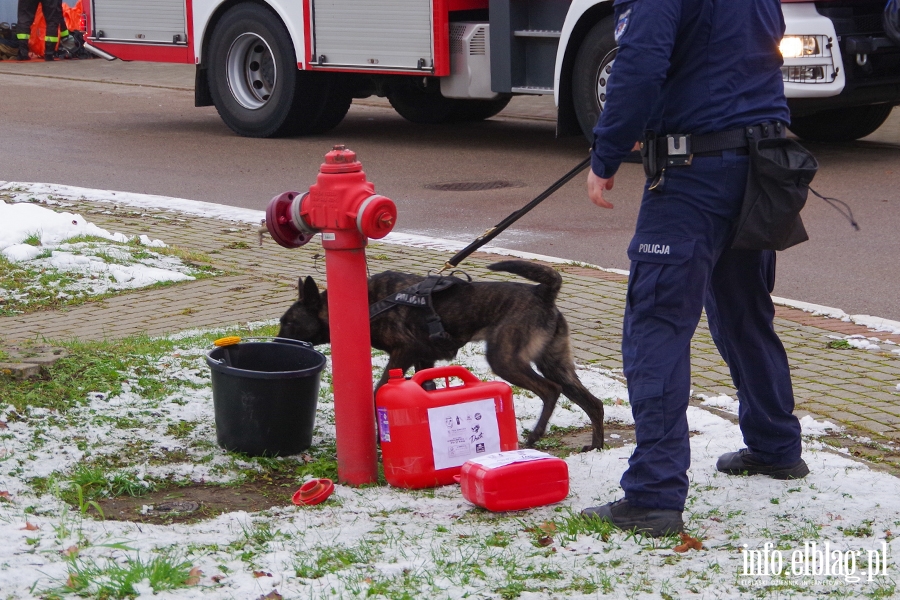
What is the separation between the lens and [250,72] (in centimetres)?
1389

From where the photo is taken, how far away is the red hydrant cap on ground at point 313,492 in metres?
4.13

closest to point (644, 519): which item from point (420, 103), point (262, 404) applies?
point (262, 404)

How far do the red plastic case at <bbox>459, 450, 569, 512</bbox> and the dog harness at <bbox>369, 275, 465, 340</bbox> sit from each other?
82 cm

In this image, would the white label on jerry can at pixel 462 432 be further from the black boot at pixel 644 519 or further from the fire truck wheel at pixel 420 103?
the fire truck wheel at pixel 420 103

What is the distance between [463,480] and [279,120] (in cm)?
1001

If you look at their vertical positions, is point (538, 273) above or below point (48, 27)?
below

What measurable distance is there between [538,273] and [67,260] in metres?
3.90

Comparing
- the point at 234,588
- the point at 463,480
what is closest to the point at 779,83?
the point at 463,480

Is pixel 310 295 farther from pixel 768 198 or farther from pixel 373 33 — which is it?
pixel 373 33

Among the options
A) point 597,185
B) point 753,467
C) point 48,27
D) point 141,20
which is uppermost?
point 48,27

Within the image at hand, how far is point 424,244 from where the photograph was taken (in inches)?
331

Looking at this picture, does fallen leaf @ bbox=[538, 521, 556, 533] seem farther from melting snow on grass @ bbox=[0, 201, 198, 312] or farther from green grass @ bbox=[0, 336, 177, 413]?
melting snow on grass @ bbox=[0, 201, 198, 312]

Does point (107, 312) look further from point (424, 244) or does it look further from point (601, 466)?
point (601, 466)

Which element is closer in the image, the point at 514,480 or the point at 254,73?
the point at 514,480
